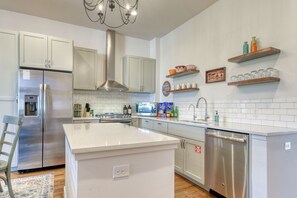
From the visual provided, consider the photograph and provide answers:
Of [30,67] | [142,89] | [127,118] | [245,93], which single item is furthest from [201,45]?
[30,67]

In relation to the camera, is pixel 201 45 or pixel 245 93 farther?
pixel 201 45

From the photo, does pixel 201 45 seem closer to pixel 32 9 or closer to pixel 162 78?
pixel 162 78

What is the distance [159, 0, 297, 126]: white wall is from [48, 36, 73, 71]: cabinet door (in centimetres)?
233

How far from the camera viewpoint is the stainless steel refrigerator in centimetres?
318

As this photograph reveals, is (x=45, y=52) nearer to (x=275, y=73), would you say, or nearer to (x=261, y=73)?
(x=261, y=73)

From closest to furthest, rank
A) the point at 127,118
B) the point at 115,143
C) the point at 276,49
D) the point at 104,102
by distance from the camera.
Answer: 1. the point at 115,143
2. the point at 276,49
3. the point at 127,118
4. the point at 104,102

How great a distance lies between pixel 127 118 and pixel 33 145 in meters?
1.84

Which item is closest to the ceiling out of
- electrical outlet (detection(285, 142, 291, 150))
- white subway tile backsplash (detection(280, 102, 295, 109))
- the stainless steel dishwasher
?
white subway tile backsplash (detection(280, 102, 295, 109))

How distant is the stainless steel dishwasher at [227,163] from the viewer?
2041 mm

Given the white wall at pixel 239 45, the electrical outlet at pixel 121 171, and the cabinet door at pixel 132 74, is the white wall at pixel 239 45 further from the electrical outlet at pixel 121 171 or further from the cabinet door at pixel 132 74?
the electrical outlet at pixel 121 171

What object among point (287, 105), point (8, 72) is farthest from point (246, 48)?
point (8, 72)

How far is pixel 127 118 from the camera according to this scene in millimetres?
4156

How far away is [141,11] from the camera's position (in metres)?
3.56

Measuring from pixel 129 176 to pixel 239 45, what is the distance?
2572 millimetres
